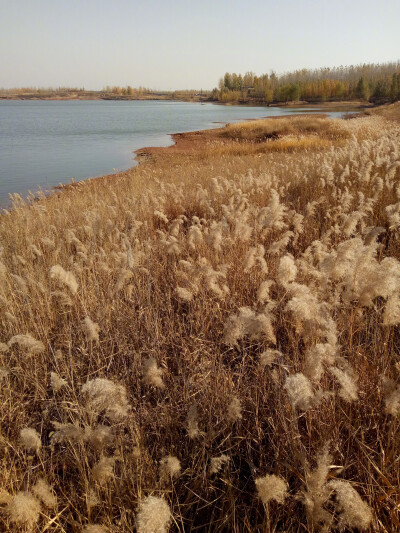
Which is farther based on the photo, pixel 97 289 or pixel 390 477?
pixel 97 289

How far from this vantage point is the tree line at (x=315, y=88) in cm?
7350

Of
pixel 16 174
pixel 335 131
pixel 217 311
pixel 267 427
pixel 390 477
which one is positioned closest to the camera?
pixel 390 477

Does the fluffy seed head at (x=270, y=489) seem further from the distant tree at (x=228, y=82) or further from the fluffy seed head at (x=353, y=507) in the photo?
the distant tree at (x=228, y=82)

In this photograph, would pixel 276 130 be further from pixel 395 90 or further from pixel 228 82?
pixel 228 82

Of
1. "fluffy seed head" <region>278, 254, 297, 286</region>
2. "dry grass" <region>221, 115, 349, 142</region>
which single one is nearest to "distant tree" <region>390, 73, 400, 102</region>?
"dry grass" <region>221, 115, 349, 142</region>

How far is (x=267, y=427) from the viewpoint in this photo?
177 centimetres

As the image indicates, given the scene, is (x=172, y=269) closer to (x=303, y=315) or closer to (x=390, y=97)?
(x=303, y=315)

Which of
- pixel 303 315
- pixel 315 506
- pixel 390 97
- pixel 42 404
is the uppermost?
pixel 390 97

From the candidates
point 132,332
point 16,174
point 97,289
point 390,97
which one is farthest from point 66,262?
point 390,97

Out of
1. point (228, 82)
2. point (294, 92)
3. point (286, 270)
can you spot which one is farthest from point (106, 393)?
point (228, 82)

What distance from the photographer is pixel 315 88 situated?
94125mm

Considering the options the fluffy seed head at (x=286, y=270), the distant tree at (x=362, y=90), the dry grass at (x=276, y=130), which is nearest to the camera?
the fluffy seed head at (x=286, y=270)

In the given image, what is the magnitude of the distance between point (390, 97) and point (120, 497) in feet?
282

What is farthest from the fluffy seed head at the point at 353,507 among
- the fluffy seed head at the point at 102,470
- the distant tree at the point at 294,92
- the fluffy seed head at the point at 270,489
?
the distant tree at the point at 294,92
